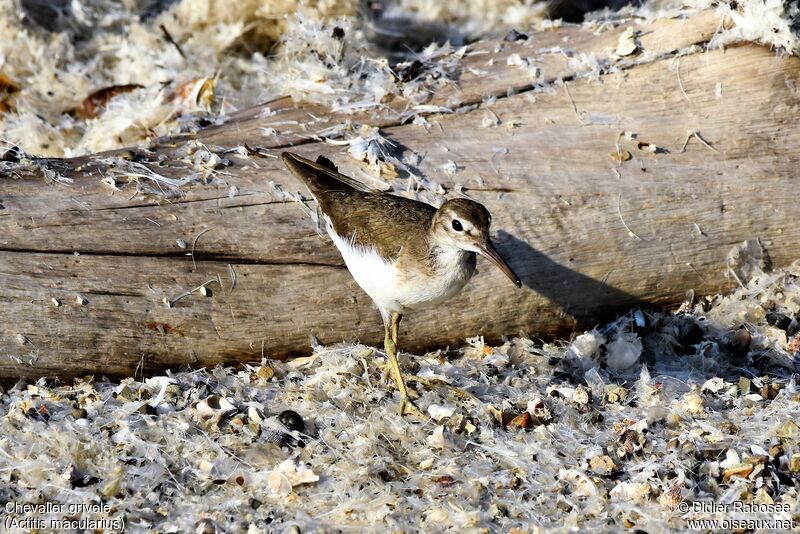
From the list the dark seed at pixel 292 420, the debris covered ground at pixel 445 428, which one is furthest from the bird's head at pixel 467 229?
the dark seed at pixel 292 420

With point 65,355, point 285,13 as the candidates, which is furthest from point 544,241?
point 285,13

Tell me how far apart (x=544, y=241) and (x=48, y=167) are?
2836 millimetres

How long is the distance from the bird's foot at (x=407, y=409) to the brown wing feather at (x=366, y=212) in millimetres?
736

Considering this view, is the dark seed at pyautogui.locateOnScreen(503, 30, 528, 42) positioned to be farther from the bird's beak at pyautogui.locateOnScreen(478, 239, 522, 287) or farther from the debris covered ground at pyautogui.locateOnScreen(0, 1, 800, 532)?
the bird's beak at pyautogui.locateOnScreen(478, 239, 522, 287)

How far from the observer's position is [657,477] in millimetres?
3975

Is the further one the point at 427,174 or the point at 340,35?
the point at 340,35

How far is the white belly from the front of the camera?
4.28m

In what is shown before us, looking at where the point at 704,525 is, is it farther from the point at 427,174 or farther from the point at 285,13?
the point at 285,13

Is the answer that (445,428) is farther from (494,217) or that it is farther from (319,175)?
(319,175)

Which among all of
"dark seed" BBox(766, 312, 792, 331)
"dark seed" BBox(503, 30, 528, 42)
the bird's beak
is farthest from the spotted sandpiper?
"dark seed" BBox(766, 312, 792, 331)

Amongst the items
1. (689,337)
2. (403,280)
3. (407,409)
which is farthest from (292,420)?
(689,337)

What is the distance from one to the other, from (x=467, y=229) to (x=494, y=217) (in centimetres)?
94

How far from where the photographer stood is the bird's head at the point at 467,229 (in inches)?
165

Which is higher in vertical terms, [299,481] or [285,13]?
[285,13]
